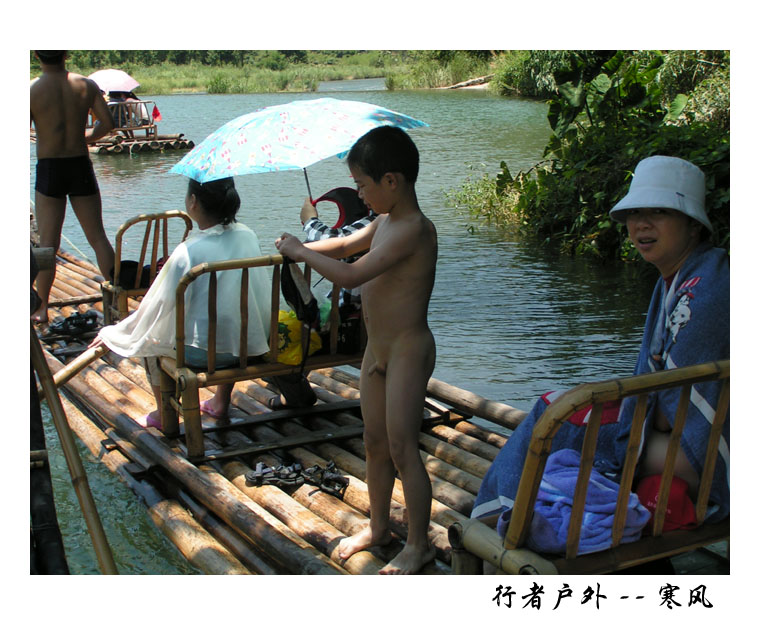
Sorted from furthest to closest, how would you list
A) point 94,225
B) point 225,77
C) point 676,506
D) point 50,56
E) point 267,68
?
point 267,68, point 225,77, point 94,225, point 50,56, point 676,506

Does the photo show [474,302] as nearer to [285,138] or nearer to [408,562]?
[285,138]

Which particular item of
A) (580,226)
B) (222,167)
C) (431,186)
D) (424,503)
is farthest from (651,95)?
(424,503)

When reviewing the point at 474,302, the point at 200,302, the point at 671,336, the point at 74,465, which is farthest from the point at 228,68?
the point at 671,336

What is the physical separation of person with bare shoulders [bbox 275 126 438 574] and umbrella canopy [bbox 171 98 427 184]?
2.33ft

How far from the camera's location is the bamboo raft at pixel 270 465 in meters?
3.00

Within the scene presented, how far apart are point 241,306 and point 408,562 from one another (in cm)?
126

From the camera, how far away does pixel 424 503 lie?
9.08 ft

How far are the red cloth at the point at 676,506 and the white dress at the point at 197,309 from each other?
1899mm

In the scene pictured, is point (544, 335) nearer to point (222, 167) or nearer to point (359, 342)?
point (359, 342)

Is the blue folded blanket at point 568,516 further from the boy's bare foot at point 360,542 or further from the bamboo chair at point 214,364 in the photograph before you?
the bamboo chair at point 214,364

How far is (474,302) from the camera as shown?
7.16 meters

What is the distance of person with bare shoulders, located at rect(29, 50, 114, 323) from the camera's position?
5297mm

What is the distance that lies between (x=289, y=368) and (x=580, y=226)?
16.7 ft

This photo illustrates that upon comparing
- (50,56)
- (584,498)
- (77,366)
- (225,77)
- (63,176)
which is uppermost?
(225,77)
